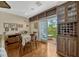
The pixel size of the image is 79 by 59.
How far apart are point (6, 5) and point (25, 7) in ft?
1.09

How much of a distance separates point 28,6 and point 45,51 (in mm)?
881

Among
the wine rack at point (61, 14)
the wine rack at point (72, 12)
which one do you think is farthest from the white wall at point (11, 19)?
the wine rack at point (72, 12)

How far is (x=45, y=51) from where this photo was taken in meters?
1.91

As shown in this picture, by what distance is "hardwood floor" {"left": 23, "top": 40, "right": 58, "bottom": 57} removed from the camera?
1889mm

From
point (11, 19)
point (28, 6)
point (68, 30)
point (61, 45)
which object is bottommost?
point (61, 45)

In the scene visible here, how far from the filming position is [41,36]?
1989 millimetres

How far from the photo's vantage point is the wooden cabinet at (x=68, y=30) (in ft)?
6.07

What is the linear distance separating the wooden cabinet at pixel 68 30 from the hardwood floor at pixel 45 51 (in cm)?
11

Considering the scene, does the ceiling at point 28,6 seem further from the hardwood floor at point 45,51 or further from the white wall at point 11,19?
the hardwood floor at point 45,51

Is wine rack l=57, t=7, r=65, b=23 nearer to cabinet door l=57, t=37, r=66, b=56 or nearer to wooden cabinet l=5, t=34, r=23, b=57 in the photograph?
cabinet door l=57, t=37, r=66, b=56

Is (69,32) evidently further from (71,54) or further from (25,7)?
(25,7)

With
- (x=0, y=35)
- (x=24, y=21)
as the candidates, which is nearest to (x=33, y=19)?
(x=24, y=21)

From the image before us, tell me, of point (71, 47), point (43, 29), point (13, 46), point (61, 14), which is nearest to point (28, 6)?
point (43, 29)

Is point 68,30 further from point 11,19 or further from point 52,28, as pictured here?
point 11,19
